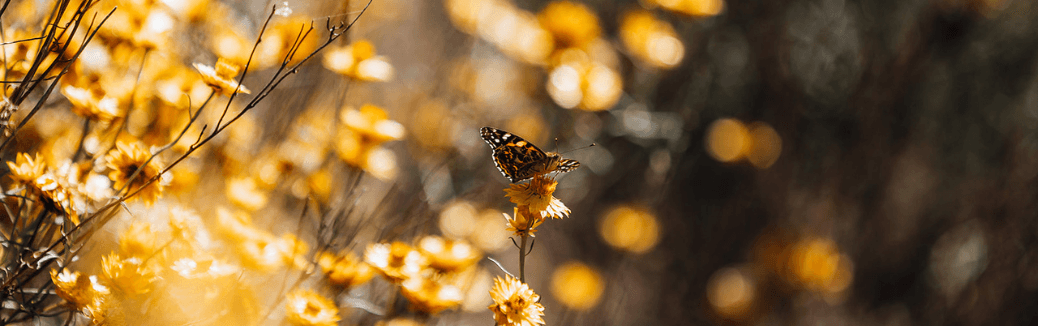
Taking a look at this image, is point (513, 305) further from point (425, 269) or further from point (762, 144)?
point (762, 144)

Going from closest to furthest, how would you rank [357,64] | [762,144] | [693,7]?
[357,64]
[693,7]
[762,144]

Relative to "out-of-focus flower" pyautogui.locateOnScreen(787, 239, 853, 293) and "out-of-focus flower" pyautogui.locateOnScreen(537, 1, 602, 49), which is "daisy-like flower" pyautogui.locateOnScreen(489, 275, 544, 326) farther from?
"out-of-focus flower" pyautogui.locateOnScreen(787, 239, 853, 293)

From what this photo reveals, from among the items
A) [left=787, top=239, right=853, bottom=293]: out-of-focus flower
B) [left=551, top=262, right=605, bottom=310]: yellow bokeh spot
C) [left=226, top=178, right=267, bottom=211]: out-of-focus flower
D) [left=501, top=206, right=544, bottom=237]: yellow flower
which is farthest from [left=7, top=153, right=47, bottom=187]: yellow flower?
[left=787, top=239, right=853, bottom=293]: out-of-focus flower

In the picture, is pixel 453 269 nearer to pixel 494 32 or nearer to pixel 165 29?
pixel 165 29

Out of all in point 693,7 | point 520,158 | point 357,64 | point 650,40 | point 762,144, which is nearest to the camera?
point 520,158

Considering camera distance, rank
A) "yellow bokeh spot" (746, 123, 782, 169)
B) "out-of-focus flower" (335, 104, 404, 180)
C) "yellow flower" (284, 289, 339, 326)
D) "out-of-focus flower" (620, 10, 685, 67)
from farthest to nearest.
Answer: "yellow bokeh spot" (746, 123, 782, 169)
"out-of-focus flower" (620, 10, 685, 67)
"out-of-focus flower" (335, 104, 404, 180)
"yellow flower" (284, 289, 339, 326)

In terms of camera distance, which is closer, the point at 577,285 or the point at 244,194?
the point at 244,194

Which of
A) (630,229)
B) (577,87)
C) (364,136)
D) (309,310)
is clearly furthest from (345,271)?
(630,229)
